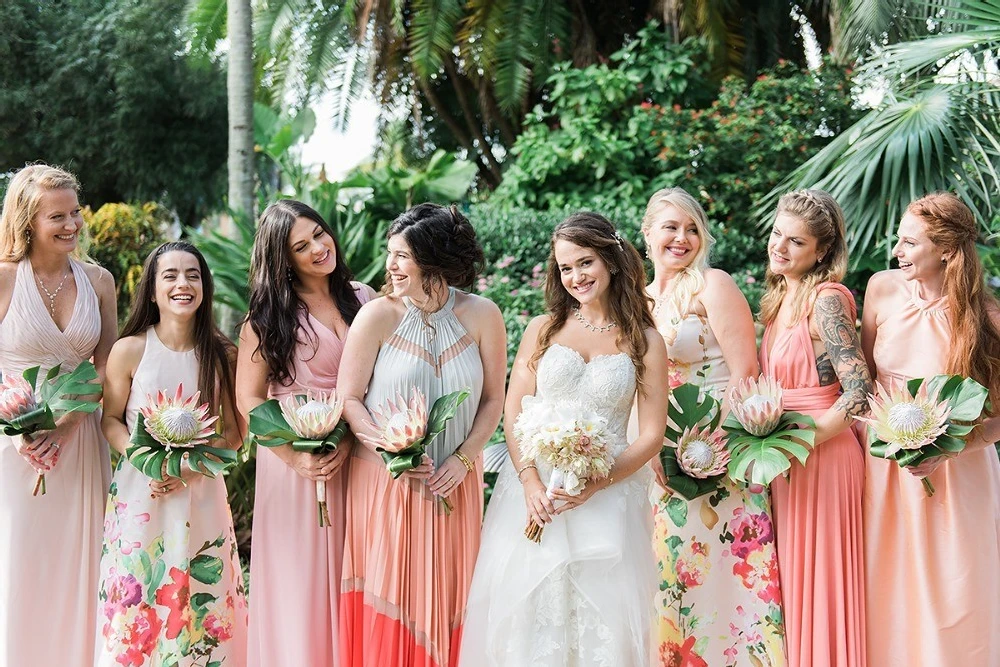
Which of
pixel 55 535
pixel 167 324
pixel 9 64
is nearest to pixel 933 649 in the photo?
pixel 167 324

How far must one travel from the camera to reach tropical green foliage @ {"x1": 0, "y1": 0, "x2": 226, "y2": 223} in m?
14.4

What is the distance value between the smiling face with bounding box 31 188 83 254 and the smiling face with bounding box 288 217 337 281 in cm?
116

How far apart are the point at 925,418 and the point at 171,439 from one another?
10.1 ft

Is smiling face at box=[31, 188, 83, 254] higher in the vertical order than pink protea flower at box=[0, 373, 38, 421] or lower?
higher

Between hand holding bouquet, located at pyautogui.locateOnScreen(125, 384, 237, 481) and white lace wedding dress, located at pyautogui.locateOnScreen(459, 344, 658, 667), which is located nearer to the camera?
white lace wedding dress, located at pyautogui.locateOnScreen(459, 344, 658, 667)

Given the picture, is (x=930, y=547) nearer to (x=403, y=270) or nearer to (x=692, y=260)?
(x=692, y=260)

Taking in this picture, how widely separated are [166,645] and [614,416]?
7.20ft

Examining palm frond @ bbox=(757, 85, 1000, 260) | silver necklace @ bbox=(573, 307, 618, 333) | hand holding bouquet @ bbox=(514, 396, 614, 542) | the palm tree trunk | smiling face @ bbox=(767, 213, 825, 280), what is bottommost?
hand holding bouquet @ bbox=(514, 396, 614, 542)

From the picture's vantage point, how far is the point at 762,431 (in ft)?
13.8

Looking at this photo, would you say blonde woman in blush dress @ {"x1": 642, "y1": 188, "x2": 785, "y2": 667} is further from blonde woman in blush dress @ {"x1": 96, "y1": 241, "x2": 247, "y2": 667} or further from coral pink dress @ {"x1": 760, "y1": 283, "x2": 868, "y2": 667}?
blonde woman in blush dress @ {"x1": 96, "y1": 241, "x2": 247, "y2": 667}

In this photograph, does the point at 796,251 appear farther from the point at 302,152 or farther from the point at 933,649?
the point at 302,152

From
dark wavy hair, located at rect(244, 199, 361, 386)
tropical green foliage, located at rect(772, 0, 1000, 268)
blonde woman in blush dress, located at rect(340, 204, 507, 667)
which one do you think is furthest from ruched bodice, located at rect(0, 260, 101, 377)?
tropical green foliage, located at rect(772, 0, 1000, 268)

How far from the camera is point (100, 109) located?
15352 millimetres

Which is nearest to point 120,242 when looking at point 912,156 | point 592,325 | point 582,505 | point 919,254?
point 912,156
